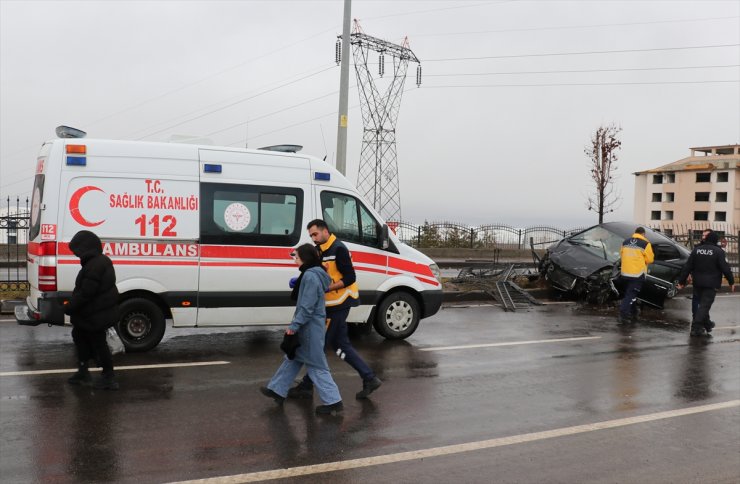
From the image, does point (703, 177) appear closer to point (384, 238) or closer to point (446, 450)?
point (384, 238)

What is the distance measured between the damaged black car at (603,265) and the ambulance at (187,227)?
6.39 m

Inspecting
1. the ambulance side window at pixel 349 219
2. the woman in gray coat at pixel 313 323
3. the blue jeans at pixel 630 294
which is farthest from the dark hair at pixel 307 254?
the blue jeans at pixel 630 294

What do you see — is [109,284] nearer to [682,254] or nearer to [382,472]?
[382,472]

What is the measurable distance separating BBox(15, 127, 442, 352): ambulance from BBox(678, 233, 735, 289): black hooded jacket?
520cm

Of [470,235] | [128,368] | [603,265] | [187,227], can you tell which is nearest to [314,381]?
[128,368]

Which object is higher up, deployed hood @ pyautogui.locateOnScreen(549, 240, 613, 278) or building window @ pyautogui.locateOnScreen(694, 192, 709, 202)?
building window @ pyautogui.locateOnScreen(694, 192, 709, 202)

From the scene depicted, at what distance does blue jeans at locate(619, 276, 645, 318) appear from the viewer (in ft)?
39.4

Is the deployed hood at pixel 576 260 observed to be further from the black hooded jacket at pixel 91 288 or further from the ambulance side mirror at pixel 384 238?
the black hooded jacket at pixel 91 288

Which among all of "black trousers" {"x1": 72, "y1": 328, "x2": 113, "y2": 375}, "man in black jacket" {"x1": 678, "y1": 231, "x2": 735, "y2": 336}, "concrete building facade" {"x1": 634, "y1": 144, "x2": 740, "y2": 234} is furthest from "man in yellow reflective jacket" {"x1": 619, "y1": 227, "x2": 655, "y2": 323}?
"concrete building facade" {"x1": 634, "y1": 144, "x2": 740, "y2": 234}

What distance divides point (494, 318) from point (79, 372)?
7331 millimetres

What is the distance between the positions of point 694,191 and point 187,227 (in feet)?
310

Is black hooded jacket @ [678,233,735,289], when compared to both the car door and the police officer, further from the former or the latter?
the police officer

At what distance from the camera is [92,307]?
20.6 ft

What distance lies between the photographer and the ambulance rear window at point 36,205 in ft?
24.8
